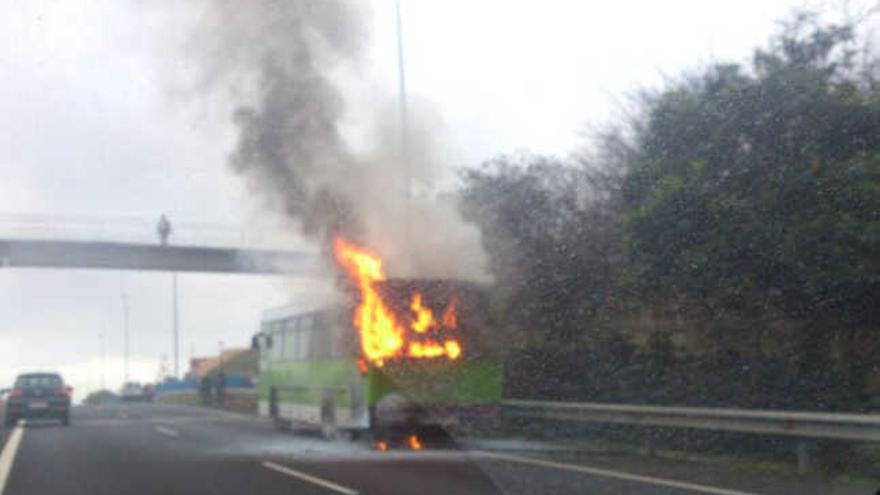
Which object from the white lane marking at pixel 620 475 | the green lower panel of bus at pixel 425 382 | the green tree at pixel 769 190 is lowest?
the white lane marking at pixel 620 475

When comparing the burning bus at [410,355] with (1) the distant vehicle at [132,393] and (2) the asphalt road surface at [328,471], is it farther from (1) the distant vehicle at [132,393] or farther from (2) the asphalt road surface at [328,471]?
(1) the distant vehicle at [132,393]

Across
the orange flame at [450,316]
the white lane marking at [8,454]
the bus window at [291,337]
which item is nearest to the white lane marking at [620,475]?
the orange flame at [450,316]

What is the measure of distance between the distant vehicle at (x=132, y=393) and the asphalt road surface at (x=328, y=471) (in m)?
45.7

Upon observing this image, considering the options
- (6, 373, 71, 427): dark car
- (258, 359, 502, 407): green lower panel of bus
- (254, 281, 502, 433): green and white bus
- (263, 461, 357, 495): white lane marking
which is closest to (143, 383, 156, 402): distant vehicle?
(6, 373, 71, 427): dark car

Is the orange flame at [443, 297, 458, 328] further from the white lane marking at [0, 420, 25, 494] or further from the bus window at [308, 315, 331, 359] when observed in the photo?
the white lane marking at [0, 420, 25, 494]

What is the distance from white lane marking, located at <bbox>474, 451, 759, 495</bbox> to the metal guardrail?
1.53 meters

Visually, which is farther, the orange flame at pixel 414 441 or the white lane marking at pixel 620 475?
the orange flame at pixel 414 441

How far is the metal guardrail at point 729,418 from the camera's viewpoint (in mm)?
11906

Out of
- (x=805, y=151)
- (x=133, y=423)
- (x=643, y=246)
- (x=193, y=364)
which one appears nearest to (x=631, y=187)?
(x=643, y=246)

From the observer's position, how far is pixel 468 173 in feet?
81.1

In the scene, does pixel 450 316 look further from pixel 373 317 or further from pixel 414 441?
pixel 414 441

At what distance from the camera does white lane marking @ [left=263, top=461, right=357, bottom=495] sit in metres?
12.0

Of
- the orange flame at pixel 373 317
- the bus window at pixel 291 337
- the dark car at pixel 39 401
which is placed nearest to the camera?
the orange flame at pixel 373 317

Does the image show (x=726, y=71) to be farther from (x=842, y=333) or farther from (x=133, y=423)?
(x=133, y=423)
